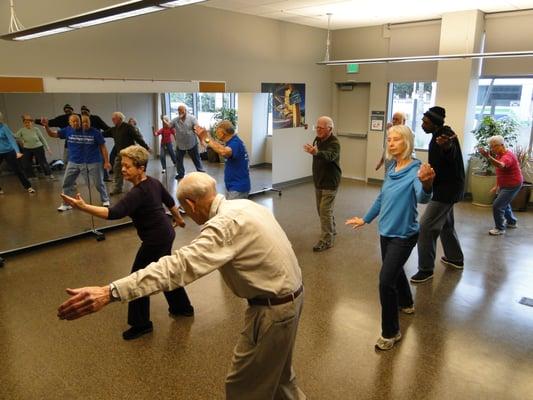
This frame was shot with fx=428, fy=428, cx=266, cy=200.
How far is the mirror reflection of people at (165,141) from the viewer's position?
6.49 metres

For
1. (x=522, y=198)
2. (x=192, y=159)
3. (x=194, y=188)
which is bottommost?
(x=522, y=198)

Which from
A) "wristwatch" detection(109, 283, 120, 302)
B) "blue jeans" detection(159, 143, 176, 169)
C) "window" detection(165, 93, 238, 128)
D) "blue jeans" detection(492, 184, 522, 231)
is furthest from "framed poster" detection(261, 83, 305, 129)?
"wristwatch" detection(109, 283, 120, 302)

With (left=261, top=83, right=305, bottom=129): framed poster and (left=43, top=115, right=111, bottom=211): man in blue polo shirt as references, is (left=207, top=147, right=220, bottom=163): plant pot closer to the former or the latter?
(left=261, top=83, right=305, bottom=129): framed poster

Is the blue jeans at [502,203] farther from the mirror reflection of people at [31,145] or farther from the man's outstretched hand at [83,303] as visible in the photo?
the mirror reflection of people at [31,145]

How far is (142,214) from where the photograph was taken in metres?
3.23

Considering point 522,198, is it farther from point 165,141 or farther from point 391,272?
point 165,141

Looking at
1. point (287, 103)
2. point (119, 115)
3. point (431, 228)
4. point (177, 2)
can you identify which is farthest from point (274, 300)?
point (287, 103)

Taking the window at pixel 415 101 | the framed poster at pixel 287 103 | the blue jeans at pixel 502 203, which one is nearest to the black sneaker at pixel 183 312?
the blue jeans at pixel 502 203

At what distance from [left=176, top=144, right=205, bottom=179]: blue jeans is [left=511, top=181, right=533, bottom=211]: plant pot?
522 centimetres

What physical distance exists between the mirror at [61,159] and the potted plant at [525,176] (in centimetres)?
498

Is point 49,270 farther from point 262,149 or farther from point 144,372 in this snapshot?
point 262,149

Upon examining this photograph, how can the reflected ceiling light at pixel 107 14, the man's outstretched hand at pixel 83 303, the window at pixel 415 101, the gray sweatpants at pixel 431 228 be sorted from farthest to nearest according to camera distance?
the window at pixel 415 101, the gray sweatpants at pixel 431 228, the reflected ceiling light at pixel 107 14, the man's outstretched hand at pixel 83 303

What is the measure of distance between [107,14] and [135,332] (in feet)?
8.79

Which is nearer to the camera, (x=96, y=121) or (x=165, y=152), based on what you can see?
(x=96, y=121)
